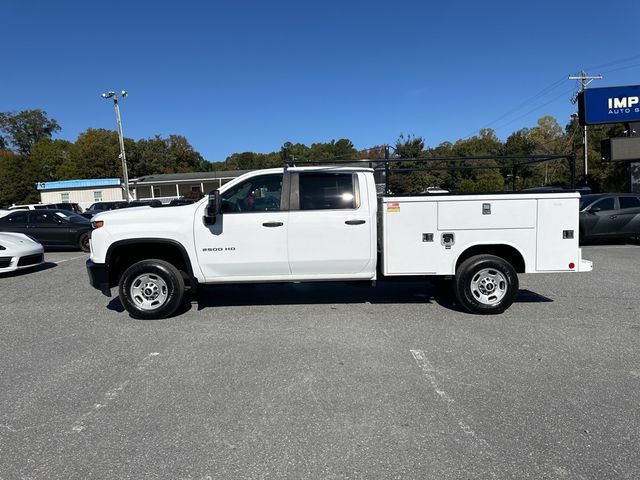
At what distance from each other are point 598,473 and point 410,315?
3.54 m

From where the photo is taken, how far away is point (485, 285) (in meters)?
6.28

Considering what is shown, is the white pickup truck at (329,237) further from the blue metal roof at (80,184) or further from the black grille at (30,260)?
the blue metal roof at (80,184)

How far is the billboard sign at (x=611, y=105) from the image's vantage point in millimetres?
19984

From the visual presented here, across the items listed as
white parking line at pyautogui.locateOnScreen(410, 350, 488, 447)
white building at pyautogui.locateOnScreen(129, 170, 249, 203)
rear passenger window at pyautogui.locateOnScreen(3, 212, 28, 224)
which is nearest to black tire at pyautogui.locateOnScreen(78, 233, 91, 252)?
rear passenger window at pyautogui.locateOnScreen(3, 212, 28, 224)

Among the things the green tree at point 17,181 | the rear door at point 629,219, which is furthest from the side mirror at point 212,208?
the green tree at point 17,181

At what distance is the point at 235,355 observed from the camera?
4.90 m

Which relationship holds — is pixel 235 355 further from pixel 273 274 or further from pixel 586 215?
pixel 586 215

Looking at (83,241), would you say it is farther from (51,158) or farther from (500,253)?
(51,158)

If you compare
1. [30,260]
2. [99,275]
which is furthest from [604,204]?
[30,260]

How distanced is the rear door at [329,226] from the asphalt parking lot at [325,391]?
720mm

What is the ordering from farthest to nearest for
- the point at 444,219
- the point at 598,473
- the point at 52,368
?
the point at 444,219
the point at 52,368
the point at 598,473

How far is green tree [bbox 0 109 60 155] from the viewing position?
94.8 m

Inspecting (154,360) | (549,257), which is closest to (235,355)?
(154,360)

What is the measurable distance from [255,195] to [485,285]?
11.1 ft
